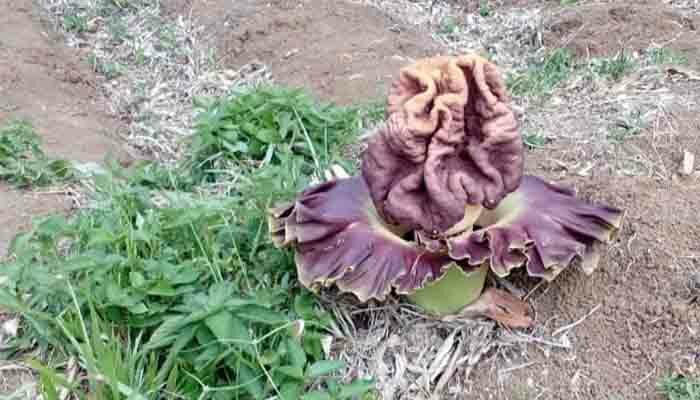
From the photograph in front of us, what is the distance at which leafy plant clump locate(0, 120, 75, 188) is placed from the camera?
124 inches

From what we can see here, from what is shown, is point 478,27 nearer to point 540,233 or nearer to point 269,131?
point 269,131

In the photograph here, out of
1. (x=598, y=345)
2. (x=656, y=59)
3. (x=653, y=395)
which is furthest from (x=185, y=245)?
(x=656, y=59)

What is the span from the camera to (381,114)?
11.3ft

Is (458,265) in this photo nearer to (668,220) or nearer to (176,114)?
(668,220)

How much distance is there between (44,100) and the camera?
4.28m

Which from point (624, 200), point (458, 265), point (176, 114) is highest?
point (458, 265)

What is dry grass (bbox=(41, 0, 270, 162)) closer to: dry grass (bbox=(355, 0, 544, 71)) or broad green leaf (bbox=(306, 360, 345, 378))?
dry grass (bbox=(355, 0, 544, 71))

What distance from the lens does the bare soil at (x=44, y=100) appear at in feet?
9.80

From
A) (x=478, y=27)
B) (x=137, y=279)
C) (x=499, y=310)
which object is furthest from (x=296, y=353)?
(x=478, y=27)

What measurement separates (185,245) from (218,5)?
3.72 m

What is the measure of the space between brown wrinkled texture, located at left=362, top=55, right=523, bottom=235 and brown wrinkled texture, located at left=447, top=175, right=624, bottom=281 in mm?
92

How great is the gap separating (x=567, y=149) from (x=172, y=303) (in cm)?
166

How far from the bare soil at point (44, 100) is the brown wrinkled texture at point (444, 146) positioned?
1464 mm

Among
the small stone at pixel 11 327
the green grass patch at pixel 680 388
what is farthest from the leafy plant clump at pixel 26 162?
the green grass patch at pixel 680 388
